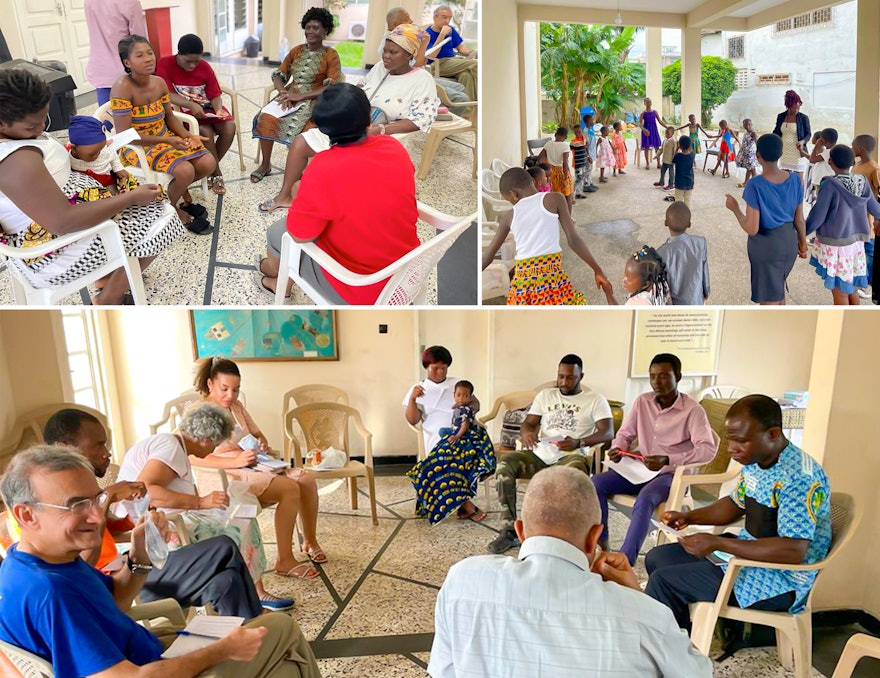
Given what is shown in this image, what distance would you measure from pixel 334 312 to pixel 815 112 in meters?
3.64

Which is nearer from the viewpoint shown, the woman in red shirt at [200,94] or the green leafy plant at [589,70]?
the green leafy plant at [589,70]

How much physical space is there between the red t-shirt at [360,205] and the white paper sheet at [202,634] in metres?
1.23

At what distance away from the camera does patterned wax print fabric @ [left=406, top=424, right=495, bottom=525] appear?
13.5 ft

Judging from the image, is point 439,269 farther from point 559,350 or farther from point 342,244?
point 559,350

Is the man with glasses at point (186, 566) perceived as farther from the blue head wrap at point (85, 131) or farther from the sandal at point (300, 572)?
the sandal at point (300, 572)

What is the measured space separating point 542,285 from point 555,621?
1.43 metres

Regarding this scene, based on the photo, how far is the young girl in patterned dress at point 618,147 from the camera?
8.34 ft

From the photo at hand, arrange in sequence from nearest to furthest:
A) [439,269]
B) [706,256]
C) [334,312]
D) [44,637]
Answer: [44,637] < [706,256] < [439,269] < [334,312]

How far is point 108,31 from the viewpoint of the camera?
255cm

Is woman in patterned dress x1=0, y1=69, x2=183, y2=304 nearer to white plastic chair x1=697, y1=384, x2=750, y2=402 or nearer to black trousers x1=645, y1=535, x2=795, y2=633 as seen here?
black trousers x1=645, y1=535, x2=795, y2=633

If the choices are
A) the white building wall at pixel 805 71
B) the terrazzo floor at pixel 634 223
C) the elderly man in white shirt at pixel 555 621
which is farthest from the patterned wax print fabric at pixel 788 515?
the white building wall at pixel 805 71

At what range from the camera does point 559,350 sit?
5637 mm

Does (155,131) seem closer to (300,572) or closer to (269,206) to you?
(269,206)

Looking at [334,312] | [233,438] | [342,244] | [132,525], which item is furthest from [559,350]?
[132,525]
